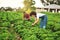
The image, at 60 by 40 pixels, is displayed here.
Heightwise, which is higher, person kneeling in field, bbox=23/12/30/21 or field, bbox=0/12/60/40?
person kneeling in field, bbox=23/12/30/21

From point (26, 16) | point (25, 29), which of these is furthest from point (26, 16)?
point (25, 29)

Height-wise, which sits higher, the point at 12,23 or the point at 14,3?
the point at 14,3

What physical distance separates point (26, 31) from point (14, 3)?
88cm

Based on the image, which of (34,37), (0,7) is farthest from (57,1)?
(34,37)

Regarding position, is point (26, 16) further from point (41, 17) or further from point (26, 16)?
point (41, 17)

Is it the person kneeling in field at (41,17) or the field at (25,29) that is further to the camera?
the person kneeling in field at (41,17)

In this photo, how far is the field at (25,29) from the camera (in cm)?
445

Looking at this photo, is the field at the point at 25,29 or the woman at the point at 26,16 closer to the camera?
the field at the point at 25,29

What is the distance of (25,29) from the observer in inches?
192

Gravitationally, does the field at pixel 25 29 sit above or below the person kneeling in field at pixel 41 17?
below

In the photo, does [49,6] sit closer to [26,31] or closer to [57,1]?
[57,1]

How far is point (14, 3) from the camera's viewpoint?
215 inches

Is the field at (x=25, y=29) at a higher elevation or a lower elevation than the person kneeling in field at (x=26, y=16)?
lower

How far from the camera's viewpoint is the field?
4.45 meters
